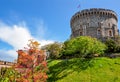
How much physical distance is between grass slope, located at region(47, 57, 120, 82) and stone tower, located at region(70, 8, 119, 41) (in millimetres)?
24728

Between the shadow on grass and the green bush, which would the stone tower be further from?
the shadow on grass

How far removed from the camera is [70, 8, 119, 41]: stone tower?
7256 cm

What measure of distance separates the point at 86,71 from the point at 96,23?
33249 mm

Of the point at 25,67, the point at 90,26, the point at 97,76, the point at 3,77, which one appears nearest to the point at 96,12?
the point at 90,26

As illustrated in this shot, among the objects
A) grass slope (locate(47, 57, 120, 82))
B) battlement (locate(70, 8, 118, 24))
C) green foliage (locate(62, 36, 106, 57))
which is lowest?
grass slope (locate(47, 57, 120, 82))

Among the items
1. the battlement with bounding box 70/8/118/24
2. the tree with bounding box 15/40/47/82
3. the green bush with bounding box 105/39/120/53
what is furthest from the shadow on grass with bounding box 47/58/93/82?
the battlement with bounding box 70/8/118/24

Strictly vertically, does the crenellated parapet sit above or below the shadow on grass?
above

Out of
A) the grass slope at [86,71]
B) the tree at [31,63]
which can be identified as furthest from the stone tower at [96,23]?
the tree at [31,63]

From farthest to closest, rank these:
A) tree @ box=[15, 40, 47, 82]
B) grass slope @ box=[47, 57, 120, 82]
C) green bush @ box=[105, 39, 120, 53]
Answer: green bush @ box=[105, 39, 120, 53], grass slope @ box=[47, 57, 120, 82], tree @ box=[15, 40, 47, 82]

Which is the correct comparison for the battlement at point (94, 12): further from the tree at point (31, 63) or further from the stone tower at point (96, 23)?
the tree at point (31, 63)

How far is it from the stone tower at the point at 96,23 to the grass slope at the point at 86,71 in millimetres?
24728

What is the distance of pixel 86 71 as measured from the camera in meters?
42.6

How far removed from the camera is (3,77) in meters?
25.1

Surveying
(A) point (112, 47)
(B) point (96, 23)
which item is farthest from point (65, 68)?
(B) point (96, 23)
